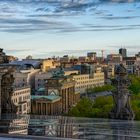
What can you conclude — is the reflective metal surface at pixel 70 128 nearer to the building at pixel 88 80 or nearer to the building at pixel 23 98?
the building at pixel 23 98

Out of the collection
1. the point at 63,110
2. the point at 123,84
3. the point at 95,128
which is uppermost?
the point at 123,84

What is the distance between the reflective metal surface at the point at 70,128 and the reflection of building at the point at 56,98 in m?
49.1

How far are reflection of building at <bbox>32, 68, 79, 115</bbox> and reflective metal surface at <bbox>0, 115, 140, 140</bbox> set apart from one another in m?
49.1

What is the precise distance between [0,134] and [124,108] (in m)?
4.57

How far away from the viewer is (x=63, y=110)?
240 ft

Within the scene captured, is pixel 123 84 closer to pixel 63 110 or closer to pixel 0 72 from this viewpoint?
pixel 0 72

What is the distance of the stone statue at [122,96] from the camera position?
16594 millimetres

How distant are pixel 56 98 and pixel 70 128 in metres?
58.2

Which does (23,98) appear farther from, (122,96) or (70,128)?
(70,128)

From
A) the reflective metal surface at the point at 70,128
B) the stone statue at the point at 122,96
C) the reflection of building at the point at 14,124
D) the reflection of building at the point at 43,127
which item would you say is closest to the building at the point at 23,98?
the reflection of building at the point at 14,124

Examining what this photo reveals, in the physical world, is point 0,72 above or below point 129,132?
above

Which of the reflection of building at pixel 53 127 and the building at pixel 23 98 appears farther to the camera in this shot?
the building at pixel 23 98

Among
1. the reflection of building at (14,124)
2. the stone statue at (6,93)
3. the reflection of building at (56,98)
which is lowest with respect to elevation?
the reflection of building at (56,98)

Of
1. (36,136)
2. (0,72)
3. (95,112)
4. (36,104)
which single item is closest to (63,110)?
(36,104)
